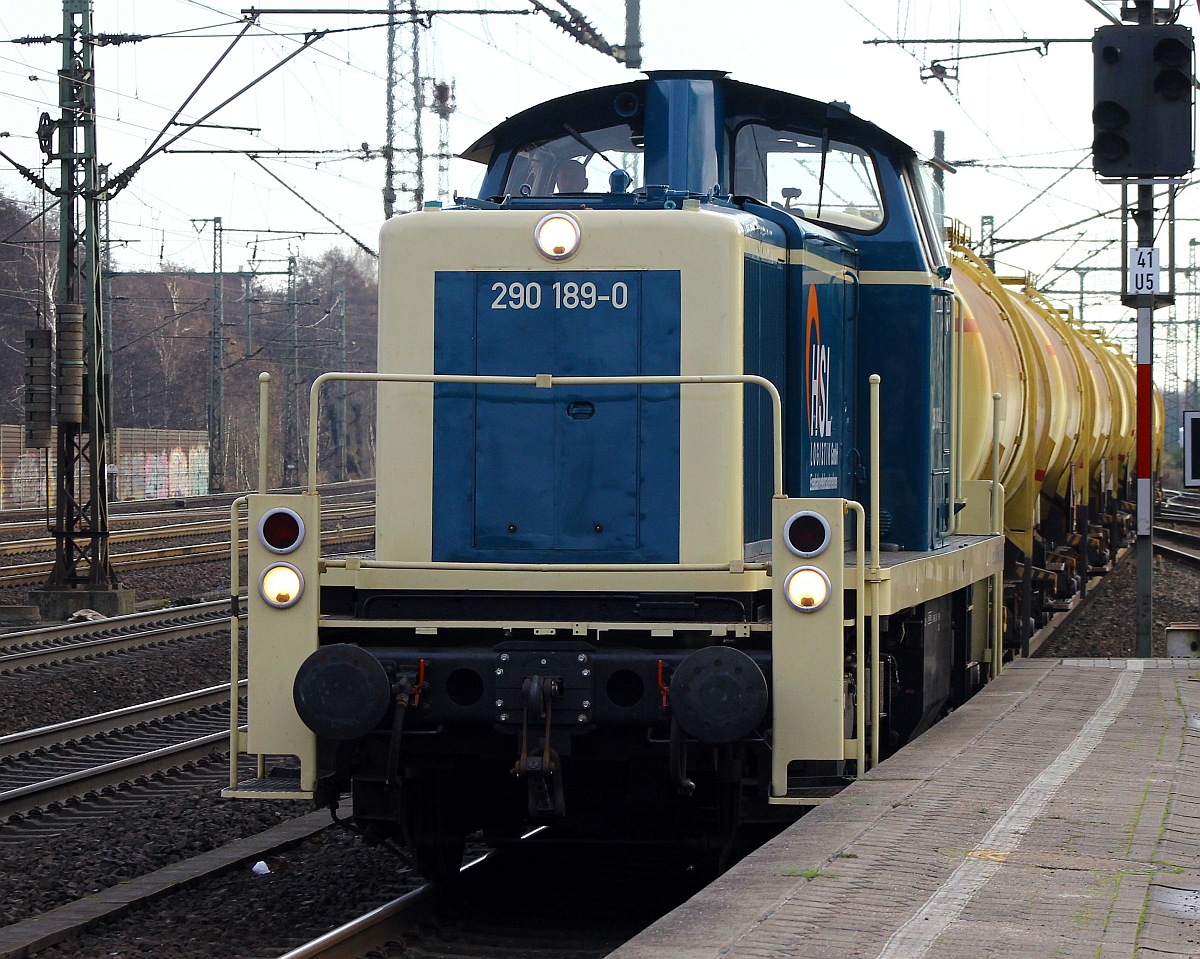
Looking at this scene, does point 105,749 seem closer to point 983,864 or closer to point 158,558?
point 983,864

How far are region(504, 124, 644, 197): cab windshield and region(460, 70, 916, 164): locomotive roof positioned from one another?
6cm

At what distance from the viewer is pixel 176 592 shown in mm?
19469

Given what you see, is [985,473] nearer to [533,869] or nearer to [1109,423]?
[533,869]

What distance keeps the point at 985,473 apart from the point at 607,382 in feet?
A: 16.1

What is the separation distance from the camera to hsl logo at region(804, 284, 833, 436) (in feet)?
21.8

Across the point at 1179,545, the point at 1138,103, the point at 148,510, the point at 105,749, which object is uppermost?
the point at 1138,103

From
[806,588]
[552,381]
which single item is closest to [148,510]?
[552,381]

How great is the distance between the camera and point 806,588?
217 inches

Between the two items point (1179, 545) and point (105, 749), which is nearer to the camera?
point (105, 749)

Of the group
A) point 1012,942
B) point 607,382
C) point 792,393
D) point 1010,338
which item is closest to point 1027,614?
point 1010,338

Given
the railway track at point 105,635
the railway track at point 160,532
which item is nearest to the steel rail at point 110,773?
the railway track at point 105,635

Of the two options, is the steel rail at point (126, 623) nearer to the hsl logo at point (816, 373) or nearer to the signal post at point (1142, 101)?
the hsl logo at point (816, 373)

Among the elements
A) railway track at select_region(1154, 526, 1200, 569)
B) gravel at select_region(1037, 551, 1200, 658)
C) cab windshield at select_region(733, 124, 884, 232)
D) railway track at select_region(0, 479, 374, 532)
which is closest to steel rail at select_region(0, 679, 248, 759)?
cab windshield at select_region(733, 124, 884, 232)

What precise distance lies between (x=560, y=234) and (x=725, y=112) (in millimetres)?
1304
